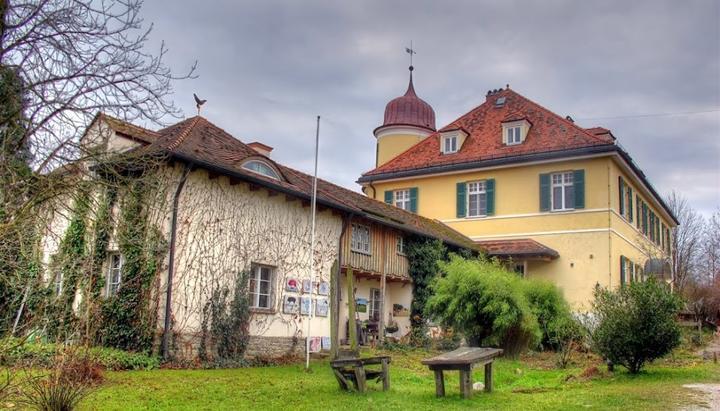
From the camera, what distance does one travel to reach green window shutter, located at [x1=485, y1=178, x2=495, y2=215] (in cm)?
2684

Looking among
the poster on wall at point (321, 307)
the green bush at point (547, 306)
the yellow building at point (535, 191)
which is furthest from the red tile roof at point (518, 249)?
the poster on wall at point (321, 307)

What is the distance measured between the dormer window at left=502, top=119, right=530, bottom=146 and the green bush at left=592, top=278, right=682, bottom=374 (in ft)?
49.9

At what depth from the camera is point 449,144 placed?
29047 mm

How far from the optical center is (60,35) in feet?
26.6

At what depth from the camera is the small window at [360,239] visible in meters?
19.8

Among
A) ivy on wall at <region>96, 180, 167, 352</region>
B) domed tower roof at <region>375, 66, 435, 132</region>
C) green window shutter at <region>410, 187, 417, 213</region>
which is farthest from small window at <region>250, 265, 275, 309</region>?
domed tower roof at <region>375, 66, 435, 132</region>

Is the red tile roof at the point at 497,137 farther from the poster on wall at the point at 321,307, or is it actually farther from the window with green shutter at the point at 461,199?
the poster on wall at the point at 321,307

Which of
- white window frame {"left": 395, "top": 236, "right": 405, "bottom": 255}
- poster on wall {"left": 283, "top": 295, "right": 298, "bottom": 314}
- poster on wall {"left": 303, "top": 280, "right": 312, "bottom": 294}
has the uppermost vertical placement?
white window frame {"left": 395, "top": 236, "right": 405, "bottom": 255}

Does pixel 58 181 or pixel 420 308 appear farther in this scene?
pixel 420 308

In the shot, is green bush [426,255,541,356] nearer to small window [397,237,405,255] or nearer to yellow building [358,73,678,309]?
small window [397,237,405,255]

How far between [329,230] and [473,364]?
9705mm

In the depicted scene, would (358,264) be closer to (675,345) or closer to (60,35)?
(675,345)

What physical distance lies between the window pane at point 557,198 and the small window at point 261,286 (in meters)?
13.5

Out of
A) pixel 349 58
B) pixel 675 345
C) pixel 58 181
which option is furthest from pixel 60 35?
pixel 675 345
